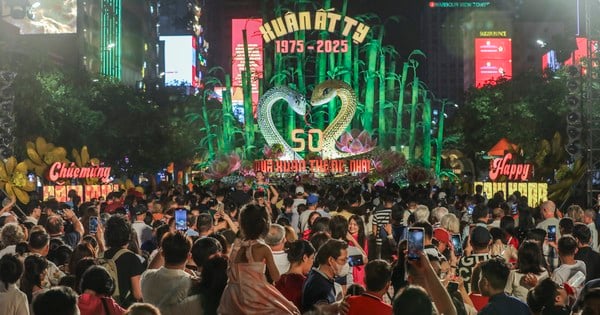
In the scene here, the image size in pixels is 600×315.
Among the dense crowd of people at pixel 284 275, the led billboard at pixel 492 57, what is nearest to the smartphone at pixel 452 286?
the dense crowd of people at pixel 284 275

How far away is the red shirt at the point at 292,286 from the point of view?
7309mm

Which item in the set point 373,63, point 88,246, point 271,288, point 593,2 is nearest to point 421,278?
point 271,288

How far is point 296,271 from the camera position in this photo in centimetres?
753

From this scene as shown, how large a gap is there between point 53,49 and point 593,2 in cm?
5766

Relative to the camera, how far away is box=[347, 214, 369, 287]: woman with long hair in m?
9.68

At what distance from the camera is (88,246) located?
8.39 metres

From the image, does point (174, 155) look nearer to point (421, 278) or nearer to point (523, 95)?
point (523, 95)

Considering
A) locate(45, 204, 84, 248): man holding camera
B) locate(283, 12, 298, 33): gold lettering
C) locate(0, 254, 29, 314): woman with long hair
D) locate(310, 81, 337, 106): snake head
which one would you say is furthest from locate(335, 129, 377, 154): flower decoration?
locate(0, 254, 29, 314): woman with long hair

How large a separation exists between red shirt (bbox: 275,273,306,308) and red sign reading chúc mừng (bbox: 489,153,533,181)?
20.0 metres

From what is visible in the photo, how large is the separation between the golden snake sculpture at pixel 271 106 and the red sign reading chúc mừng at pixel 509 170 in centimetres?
2279

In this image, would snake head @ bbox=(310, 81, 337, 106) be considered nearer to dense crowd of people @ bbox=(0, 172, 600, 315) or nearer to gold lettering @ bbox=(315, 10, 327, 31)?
gold lettering @ bbox=(315, 10, 327, 31)

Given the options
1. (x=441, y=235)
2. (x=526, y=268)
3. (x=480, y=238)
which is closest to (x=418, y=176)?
(x=441, y=235)

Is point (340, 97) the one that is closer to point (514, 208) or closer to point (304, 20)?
point (304, 20)

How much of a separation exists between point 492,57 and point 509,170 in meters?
89.7
